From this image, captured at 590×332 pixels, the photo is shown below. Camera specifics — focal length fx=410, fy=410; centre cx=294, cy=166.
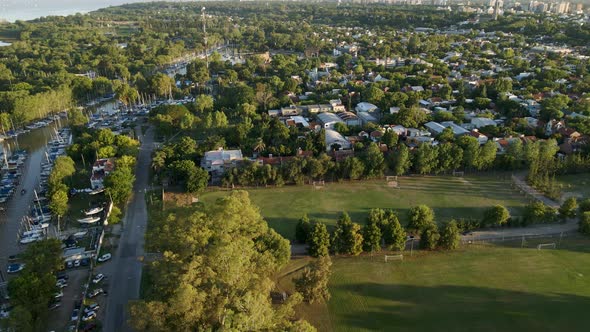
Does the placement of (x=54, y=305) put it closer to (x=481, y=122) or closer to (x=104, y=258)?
(x=104, y=258)

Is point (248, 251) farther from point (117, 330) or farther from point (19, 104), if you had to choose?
point (19, 104)

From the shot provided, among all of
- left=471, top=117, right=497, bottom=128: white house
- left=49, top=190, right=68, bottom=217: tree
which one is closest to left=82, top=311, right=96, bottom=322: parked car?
left=49, top=190, right=68, bottom=217: tree

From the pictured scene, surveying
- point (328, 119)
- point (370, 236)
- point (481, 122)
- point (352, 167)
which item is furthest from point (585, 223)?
point (328, 119)

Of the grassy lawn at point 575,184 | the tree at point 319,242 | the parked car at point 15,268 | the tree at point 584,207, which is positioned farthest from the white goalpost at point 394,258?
the parked car at point 15,268

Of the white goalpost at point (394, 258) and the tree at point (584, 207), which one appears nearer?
the white goalpost at point (394, 258)

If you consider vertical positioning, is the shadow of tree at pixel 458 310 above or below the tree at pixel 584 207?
below

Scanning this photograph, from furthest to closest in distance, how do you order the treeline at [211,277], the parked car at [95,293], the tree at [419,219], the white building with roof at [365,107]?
the white building with roof at [365,107] → the tree at [419,219] → the parked car at [95,293] → the treeline at [211,277]

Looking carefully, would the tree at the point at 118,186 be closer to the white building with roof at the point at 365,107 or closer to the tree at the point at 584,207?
the white building with roof at the point at 365,107

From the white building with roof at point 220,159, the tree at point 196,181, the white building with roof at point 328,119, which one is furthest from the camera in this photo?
the white building with roof at point 328,119
